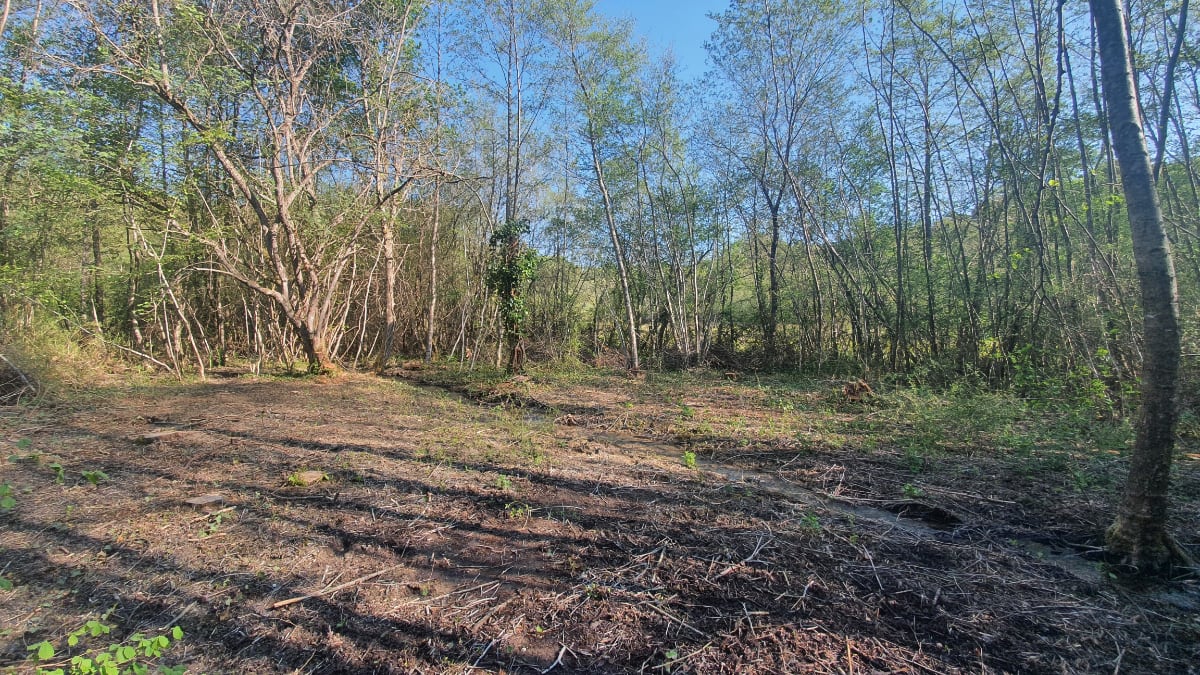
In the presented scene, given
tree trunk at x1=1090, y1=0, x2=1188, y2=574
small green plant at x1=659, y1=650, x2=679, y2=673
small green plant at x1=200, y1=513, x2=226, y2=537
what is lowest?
small green plant at x1=659, y1=650, x2=679, y2=673

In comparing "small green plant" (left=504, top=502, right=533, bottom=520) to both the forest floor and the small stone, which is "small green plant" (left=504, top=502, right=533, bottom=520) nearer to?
the forest floor

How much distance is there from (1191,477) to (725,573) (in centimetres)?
372

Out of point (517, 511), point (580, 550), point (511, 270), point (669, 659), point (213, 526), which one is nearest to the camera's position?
point (669, 659)

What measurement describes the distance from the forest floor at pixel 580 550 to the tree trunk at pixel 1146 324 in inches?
8.7

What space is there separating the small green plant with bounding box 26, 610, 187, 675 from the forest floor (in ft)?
0.07

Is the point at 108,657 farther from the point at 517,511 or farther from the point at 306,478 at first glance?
the point at 306,478

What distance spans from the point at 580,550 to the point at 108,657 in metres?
1.71

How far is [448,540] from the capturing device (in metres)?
2.43

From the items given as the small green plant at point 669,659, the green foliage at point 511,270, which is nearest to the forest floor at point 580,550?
the small green plant at point 669,659

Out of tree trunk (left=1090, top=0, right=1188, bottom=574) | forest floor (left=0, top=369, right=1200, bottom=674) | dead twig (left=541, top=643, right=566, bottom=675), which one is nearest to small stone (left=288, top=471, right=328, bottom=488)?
forest floor (left=0, top=369, right=1200, bottom=674)

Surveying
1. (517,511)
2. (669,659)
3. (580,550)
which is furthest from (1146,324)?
(517,511)

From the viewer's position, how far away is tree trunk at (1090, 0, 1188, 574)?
1953 mm

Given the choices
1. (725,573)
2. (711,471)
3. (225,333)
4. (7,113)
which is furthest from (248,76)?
(725,573)

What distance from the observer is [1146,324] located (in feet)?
6.54
